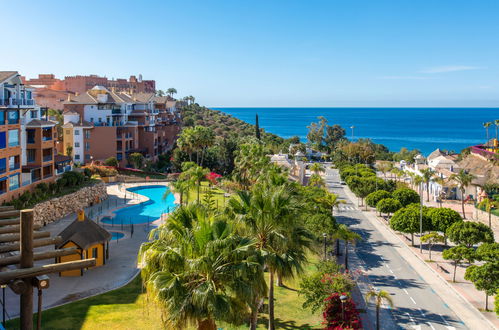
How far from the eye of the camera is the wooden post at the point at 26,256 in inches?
297

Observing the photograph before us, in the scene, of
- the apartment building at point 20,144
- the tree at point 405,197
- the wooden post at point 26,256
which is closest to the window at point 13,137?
the apartment building at point 20,144

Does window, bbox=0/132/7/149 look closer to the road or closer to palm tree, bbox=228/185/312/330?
palm tree, bbox=228/185/312/330

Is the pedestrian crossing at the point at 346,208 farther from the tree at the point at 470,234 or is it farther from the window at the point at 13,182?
the window at the point at 13,182

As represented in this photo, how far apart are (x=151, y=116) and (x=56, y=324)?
210 ft

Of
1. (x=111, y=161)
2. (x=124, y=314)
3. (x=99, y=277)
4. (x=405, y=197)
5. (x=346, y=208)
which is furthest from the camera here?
(x=111, y=161)

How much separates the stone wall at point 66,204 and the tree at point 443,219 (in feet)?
115

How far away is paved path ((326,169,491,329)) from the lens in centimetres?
2377

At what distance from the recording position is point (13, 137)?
37.6 meters

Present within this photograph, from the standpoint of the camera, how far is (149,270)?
13.1m

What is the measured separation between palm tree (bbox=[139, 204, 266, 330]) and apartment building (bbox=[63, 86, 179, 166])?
56120 mm

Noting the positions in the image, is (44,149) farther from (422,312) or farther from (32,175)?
(422,312)

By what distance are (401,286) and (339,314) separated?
1078 cm

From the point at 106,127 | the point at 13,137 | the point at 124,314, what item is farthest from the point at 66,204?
the point at 124,314

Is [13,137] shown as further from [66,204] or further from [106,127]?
[106,127]
